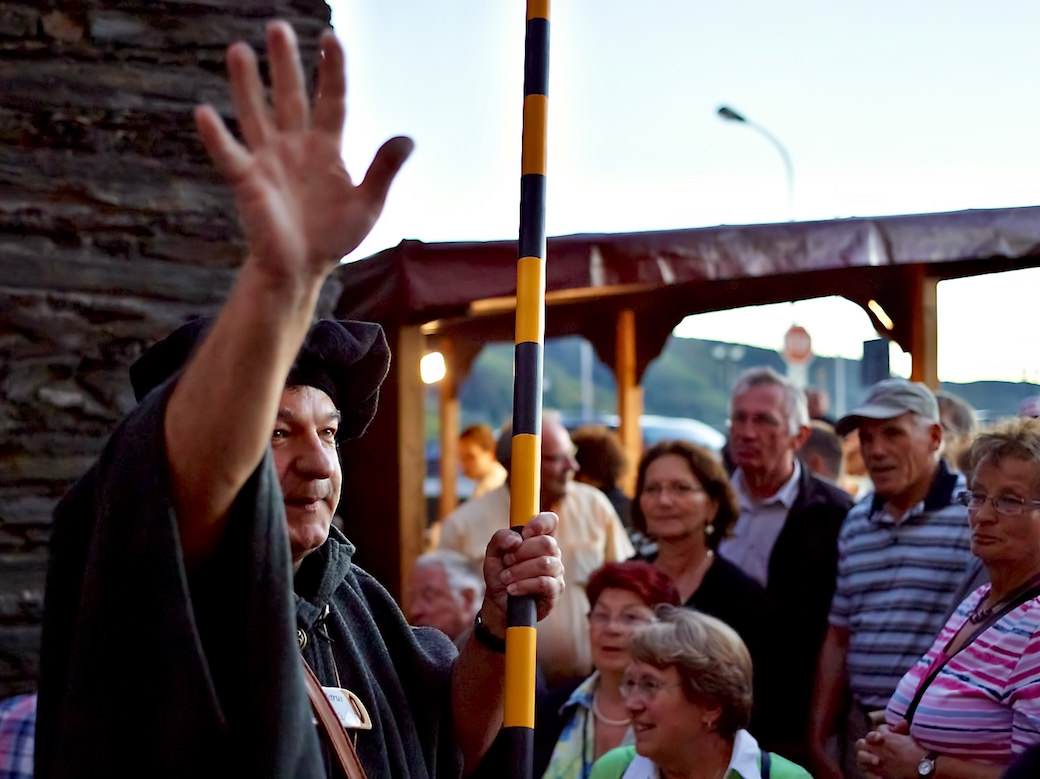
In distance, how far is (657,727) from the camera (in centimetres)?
343

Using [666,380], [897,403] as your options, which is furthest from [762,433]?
[666,380]

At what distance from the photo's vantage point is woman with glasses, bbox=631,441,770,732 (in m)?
4.14

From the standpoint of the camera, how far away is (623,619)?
4.00 meters

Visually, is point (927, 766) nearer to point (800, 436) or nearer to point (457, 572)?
point (800, 436)

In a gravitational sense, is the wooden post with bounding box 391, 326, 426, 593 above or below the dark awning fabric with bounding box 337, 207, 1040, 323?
below

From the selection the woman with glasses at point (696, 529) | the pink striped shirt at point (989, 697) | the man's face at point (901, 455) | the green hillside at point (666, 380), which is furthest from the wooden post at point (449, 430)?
the green hillside at point (666, 380)

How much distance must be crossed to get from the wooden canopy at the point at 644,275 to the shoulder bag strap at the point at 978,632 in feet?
9.18

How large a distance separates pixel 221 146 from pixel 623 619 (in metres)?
2.92

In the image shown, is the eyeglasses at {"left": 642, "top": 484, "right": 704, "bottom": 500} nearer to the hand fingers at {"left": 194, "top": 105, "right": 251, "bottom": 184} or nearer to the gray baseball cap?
the gray baseball cap

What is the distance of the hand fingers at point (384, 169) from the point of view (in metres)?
1.39

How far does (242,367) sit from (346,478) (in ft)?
16.9

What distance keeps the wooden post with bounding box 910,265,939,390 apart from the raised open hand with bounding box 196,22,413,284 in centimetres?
497

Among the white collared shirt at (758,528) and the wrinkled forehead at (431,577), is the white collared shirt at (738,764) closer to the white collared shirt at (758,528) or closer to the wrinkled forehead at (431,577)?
the white collared shirt at (758,528)

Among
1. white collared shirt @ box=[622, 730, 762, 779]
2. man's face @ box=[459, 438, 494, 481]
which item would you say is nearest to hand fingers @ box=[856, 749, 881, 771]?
white collared shirt @ box=[622, 730, 762, 779]
